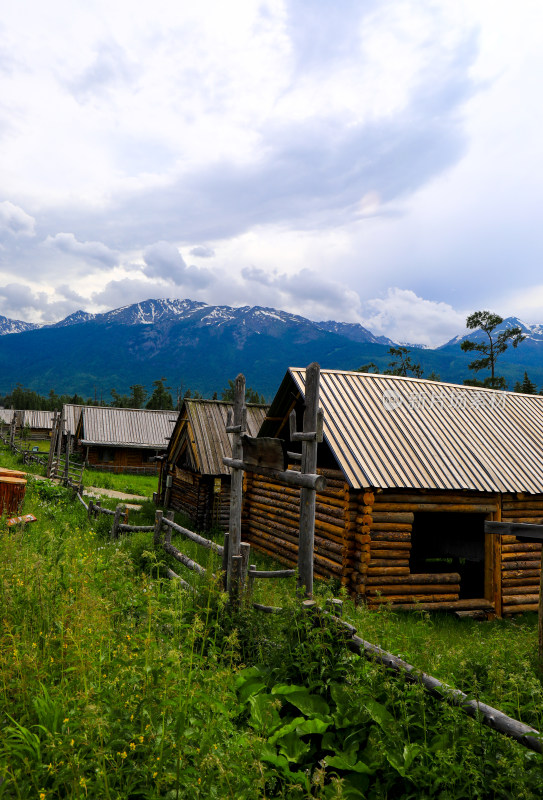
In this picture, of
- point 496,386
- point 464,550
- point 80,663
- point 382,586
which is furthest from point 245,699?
point 496,386

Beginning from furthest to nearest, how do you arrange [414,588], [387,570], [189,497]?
[189,497] < [414,588] < [387,570]

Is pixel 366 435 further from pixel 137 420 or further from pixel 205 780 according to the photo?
pixel 137 420

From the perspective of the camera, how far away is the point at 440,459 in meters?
12.9

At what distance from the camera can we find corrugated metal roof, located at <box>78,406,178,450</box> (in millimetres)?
43375

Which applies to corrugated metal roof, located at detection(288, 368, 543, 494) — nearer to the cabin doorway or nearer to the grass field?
the cabin doorway

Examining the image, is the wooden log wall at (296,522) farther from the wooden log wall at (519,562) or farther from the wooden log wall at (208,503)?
the wooden log wall at (519,562)

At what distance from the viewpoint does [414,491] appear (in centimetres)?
1212

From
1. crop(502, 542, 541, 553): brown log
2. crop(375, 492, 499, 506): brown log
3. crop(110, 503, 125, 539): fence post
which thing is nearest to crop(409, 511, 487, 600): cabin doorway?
crop(502, 542, 541, 553): brown log

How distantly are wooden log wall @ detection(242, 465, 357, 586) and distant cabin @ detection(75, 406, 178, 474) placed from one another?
26.5 m

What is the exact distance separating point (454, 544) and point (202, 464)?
10.9m

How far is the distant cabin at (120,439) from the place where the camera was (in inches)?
1713

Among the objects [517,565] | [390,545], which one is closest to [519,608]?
[517,565]

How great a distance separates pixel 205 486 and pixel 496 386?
146 ft

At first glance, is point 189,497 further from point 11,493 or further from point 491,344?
point 491,344
